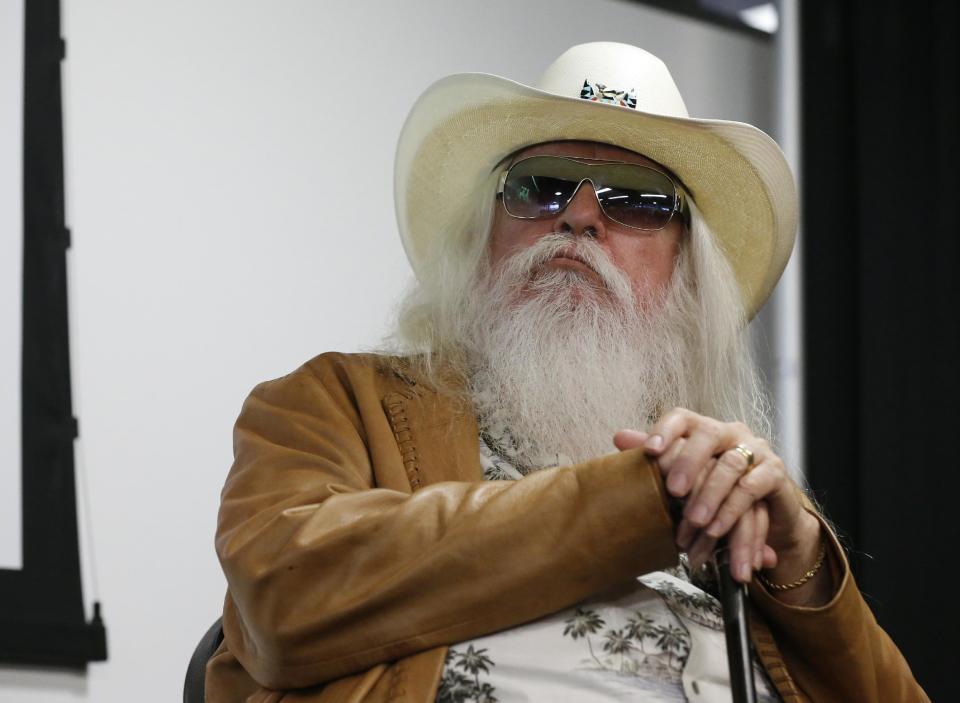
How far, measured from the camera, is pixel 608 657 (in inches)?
51.3

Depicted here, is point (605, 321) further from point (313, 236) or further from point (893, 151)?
point (893, 151)

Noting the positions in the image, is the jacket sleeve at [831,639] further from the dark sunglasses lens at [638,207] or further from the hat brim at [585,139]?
the hat brim at [585,139]

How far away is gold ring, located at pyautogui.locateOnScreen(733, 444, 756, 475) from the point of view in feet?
3.94

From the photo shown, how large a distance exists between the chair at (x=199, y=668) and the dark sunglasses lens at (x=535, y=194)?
0.85m

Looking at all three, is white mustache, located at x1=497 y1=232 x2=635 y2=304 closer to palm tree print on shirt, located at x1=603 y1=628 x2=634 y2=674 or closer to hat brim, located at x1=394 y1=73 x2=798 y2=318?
hat brim, located at x1=394 y1=73 x2=798 y2=318

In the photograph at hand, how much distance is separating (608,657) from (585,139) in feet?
3.09

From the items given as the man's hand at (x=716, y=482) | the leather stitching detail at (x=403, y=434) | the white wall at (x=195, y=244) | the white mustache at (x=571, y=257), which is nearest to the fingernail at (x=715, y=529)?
→ the man's hand at (x=716, y=482)

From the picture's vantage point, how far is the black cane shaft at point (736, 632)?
113 centimetres

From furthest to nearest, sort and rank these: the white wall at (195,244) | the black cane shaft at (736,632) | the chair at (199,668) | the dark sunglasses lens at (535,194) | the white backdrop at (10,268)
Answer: the white wall at (195,244)
the white backdrop at (10,268)
the dark sunglasses lens at (535,194)
the chair at (199,668)
the black cane shaft at (736,632)

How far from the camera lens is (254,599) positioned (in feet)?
4.08

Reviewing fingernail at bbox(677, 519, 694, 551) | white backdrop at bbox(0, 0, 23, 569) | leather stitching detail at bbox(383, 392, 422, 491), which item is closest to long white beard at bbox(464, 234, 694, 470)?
leather stitching detail at bbox(383, 392, 422, 491)

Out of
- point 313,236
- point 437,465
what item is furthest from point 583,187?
point 313,236

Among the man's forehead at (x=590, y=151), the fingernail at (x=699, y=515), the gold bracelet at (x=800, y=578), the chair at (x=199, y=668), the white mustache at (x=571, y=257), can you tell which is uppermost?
the man's forehead at (x=590, y=151)

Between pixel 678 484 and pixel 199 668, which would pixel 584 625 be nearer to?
pixel 678 484
